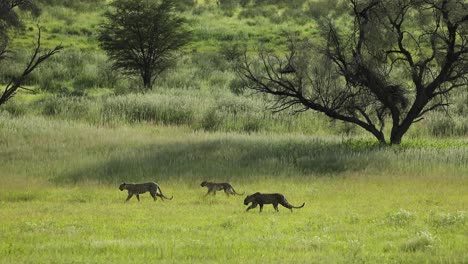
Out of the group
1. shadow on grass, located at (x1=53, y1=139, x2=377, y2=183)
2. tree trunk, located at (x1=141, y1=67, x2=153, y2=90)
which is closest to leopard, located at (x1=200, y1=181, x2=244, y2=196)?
shadow on grass, located at (x1=53, y1=139, x2=377, y2=183)

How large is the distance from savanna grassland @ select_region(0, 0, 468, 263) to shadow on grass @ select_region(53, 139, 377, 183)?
0.06 meters

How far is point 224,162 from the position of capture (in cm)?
2233

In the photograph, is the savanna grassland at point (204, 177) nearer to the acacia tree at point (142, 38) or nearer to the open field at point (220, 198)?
the open field at point (220, 198)

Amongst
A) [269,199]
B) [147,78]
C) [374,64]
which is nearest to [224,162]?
[374,64]

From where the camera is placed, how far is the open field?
36.8 ft

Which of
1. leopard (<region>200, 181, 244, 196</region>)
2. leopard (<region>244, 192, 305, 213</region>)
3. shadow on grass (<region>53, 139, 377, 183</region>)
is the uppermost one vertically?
leopard (<region>244, 192, 305, 213</region>)

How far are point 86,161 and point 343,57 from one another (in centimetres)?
879

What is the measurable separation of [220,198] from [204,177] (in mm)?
3511

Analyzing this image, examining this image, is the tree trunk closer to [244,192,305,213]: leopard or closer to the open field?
the open field

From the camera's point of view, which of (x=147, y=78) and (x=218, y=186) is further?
(x=147, y=78)

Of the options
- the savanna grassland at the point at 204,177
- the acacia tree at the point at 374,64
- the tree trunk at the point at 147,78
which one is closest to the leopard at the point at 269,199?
the savanna grassland at the point at 204,177

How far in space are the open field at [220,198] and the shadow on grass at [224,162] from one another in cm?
5

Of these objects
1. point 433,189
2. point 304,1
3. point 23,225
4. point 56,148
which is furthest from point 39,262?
point 304,1

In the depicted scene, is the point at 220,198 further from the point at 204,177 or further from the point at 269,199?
the point at 204,177
